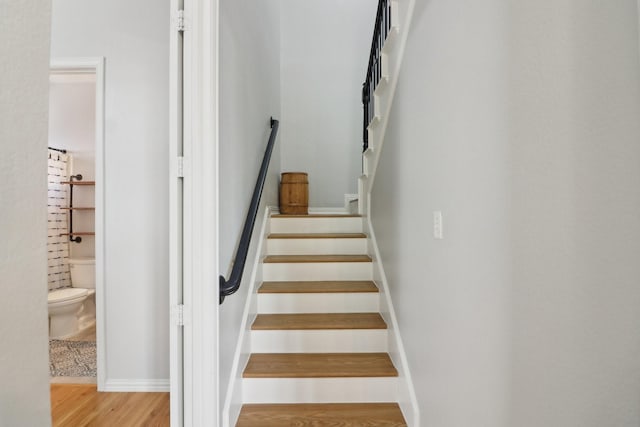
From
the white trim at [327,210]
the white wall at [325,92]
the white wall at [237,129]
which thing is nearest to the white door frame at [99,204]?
the white wall at [237,129]

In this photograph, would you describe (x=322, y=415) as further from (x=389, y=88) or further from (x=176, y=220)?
(x=389, y=88)

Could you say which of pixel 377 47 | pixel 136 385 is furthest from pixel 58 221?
pixel 377 47

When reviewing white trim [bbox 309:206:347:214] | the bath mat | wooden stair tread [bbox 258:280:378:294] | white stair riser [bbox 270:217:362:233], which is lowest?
the bath mat

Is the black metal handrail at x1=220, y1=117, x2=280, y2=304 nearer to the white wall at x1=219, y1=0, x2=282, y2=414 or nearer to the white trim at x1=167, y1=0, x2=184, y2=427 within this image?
the white wall at x1=219, y1=0, x2=282, y2=414

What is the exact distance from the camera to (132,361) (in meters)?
2.15

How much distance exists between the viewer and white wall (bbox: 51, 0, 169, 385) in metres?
2.16

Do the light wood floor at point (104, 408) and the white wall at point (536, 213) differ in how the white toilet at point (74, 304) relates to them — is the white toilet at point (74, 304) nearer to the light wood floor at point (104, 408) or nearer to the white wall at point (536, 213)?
the light wood floor at point (104, 408)

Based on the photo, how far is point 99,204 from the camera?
2168 mm

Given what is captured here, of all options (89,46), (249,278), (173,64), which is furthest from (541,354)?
(89,46)

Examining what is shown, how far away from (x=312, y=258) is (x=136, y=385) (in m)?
1.47

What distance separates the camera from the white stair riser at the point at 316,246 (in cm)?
281

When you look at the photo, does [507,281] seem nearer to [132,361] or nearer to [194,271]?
[194,271]

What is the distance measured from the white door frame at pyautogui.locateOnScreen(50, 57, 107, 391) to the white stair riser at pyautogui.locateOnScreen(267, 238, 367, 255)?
3.96 ft

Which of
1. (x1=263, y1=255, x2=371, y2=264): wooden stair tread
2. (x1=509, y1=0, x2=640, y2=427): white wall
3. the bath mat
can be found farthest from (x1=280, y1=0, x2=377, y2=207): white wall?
(x1=509, y1=0, x2=640, y2=427): white wall
